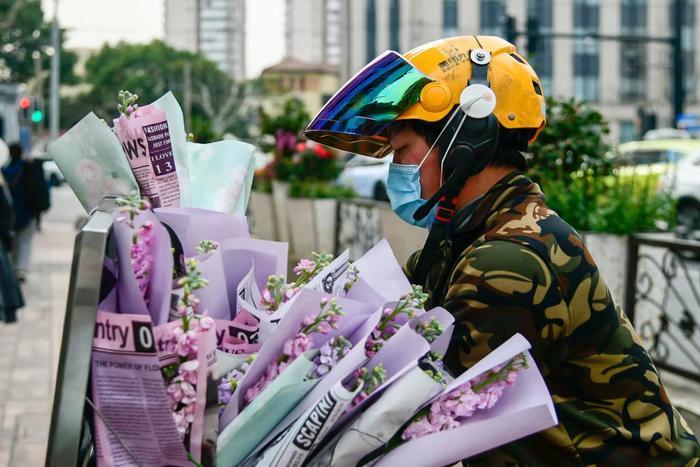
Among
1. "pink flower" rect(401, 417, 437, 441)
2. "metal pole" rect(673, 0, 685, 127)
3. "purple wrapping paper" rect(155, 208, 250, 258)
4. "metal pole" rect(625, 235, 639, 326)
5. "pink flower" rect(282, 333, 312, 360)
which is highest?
"metal pole" rect(673, 0, 685, 127)

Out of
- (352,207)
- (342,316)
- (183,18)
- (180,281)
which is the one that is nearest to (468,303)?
(342,316)

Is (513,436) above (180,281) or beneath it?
beneath

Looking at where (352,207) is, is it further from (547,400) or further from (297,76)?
(297,76)

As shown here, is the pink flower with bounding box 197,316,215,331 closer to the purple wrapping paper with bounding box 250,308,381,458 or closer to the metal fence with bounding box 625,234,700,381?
the purple wrapping paper with bounding box 250,308,381,458

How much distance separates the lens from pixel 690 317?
636cm

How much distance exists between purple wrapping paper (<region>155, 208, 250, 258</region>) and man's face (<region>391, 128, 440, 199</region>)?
0.38m

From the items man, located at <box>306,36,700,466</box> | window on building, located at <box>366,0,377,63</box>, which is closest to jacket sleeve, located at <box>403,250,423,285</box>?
man, located at <box>306,36,700,466</box>

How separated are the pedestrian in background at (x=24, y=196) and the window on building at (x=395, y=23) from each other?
6149 centimetres

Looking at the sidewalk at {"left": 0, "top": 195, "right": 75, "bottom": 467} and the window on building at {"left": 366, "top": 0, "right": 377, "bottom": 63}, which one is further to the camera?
the window on building at {"left": 366, "top": 0, "right": 377, "bottom": 63}

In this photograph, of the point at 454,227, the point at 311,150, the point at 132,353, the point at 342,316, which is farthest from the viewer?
the point at 311,150

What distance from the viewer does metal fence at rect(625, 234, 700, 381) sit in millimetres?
6305

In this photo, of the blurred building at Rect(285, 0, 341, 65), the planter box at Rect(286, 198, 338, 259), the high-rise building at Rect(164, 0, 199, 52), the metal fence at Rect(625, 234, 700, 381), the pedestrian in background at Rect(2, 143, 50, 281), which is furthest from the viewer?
the high-rise building at Rect(164, 0, 199, 52)

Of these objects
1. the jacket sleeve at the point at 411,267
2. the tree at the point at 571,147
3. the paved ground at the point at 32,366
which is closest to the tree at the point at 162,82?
the paved ground at the point at 32,366

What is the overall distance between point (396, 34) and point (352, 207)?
63673 mm
